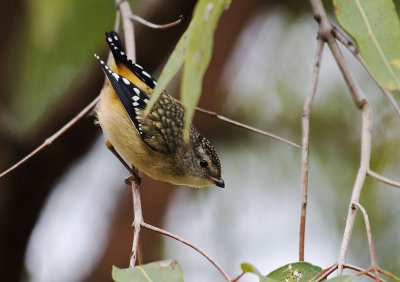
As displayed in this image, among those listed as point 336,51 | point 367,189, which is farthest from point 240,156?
point 336,51

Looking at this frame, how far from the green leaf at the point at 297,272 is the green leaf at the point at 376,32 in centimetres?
63

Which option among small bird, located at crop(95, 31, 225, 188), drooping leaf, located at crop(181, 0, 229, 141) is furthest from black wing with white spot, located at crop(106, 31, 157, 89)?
drooping leaf, located at crop(181, 0, 229, 141)

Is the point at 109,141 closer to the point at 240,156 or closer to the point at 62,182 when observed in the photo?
the point at 62,182

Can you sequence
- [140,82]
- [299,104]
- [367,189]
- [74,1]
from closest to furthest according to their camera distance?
[140,82] < [74,1] < [367,189] < [299,104]

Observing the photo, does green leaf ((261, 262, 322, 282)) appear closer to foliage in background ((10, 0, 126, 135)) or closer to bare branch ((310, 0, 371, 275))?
bare branch ((310, 0, 371, 275))

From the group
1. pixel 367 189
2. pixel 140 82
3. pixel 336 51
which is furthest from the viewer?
pixel 367 189

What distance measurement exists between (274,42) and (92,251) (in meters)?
2.29

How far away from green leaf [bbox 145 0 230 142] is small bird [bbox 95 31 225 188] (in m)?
1.45

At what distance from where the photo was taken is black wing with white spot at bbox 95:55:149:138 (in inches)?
134

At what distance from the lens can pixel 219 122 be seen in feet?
17.3

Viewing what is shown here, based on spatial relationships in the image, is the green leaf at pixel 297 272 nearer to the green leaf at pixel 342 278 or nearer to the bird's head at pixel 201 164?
the green leaf at pixel 342 278

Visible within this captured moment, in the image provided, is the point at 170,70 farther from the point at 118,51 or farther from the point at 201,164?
the point at 201,164

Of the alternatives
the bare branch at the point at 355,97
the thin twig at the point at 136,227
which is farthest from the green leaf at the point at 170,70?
the bare branch at the point at 355,97

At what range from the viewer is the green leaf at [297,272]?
2.16 meters
